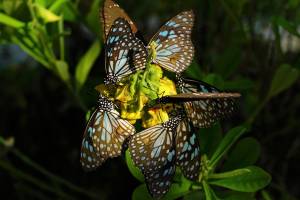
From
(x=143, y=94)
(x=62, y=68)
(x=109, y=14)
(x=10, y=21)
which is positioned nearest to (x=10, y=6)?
(x=10, y=21)

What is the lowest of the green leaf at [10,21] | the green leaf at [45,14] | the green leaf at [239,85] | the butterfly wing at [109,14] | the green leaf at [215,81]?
the green leaf at [239,85]

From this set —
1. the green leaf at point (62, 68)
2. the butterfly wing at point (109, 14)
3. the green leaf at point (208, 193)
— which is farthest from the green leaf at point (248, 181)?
the green leaf at point (62, 68)

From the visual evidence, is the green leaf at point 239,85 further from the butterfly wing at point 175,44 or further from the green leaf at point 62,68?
the green leaf at point 62,68

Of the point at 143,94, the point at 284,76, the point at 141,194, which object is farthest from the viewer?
the point at 284,76

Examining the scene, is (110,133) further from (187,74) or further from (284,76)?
(284,76)

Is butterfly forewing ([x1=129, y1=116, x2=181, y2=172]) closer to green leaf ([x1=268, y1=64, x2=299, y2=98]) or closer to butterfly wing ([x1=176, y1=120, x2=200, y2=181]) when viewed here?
butterfly wing ([x1=176, y1=120, x2=200, y2=181])

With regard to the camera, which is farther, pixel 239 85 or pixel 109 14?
pixel 239 85
